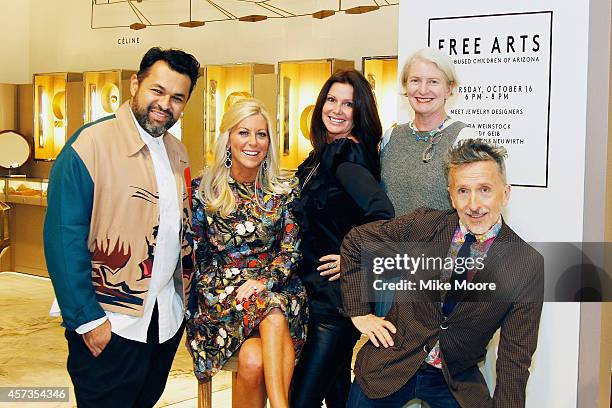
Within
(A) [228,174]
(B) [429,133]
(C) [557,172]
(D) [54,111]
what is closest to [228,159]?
(A) [228,174]

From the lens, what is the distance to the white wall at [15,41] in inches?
258

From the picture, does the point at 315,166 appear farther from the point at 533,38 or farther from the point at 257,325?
the point at 533,38

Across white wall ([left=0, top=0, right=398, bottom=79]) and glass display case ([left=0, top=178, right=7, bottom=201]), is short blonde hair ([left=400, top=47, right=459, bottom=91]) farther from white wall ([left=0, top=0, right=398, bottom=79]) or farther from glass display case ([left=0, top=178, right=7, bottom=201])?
glass display case ([left=0, top=178, right=7, bottom=201])

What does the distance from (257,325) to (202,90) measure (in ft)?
11.0

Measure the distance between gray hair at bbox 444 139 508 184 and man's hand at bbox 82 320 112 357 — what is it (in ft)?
3.66

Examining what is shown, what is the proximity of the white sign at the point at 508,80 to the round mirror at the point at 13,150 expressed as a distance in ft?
17.2

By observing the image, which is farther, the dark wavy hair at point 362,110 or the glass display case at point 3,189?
the glass display case at point 3,189

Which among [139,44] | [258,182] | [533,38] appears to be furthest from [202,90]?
[533,38]

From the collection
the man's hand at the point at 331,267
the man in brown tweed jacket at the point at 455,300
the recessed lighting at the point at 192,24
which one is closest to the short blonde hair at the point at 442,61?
the man in brown tweed jacket at the point at 455,300

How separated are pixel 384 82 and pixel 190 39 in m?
1.85

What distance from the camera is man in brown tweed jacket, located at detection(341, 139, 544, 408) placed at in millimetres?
2244

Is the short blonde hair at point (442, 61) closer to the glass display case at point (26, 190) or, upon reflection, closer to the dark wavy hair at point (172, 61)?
the dark wavy hair at point (172, 61)

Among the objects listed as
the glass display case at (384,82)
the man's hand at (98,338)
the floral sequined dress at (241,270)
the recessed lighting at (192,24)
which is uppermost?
the recessed lighting at (192,24)

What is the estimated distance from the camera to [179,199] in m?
2.55
